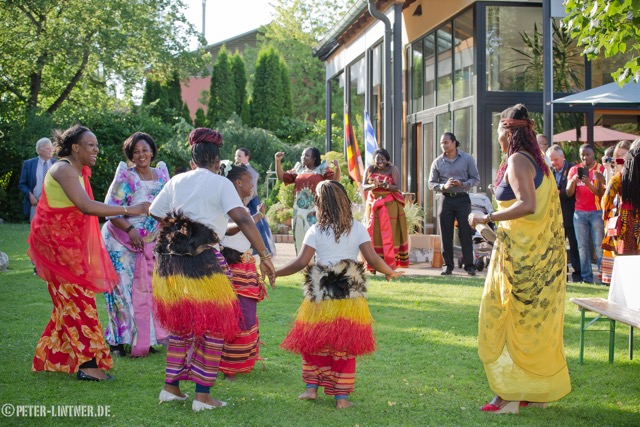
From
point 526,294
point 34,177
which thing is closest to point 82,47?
point 34,177

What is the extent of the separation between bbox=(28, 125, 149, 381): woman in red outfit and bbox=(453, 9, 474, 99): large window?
10.2 m

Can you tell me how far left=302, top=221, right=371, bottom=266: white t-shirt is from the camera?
537 cm

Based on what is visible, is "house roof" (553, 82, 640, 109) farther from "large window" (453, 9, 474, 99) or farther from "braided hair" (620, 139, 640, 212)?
"braided hair" (620, 139, 640, 212)

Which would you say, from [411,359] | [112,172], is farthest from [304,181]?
[112,172]

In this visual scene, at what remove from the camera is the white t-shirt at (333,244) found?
17.6 feet

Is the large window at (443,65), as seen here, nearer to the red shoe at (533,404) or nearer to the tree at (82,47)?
the red shoe at (533,404)

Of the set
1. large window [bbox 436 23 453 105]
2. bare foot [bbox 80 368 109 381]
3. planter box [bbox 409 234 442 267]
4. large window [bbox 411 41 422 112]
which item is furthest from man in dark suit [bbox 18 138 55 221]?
large window [bbox 411 41 422 112]

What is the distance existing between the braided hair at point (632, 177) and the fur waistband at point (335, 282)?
3752 mm

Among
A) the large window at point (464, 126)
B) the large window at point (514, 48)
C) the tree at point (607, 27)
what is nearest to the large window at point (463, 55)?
the large window at point (464, 126)

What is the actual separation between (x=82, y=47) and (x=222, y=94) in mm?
10032

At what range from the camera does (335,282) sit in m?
5.26

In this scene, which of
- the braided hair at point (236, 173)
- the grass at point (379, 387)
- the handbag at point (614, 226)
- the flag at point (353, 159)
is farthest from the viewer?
the flag at point (353, 159)

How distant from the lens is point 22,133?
2638 centimetres

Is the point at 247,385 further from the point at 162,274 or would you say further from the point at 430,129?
the point at 430,129
